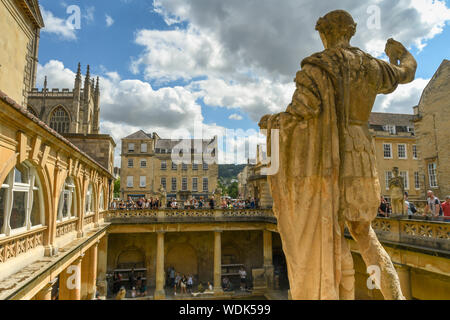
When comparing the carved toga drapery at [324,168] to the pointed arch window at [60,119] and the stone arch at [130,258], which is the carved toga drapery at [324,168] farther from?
the pointed arch window at [60,119]

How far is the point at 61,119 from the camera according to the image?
153ft

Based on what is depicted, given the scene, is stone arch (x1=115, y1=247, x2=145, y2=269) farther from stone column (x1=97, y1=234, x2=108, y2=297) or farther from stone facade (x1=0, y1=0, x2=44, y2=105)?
stone facade (x1=0, y1=0, x2=44, y2=105)

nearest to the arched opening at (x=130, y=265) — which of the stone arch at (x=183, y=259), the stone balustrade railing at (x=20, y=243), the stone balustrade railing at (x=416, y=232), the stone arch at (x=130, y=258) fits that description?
the stone arch at (x=130, y=258)

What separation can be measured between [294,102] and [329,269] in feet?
5.42

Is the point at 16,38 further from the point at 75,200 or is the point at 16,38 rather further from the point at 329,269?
the point at 329,269

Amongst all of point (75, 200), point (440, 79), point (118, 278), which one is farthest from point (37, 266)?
point (440, 79)

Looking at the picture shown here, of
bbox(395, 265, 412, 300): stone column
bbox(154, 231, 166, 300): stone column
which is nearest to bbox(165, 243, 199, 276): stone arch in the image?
bbox(154, 231, 166, 300): stone column

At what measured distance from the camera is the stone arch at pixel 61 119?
4616 centimetres

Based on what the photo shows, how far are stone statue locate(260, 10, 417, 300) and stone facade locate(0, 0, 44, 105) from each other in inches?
558

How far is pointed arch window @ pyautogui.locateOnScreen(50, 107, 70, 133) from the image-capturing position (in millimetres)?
46312

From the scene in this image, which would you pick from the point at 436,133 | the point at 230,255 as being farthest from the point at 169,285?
the point at 436,133
